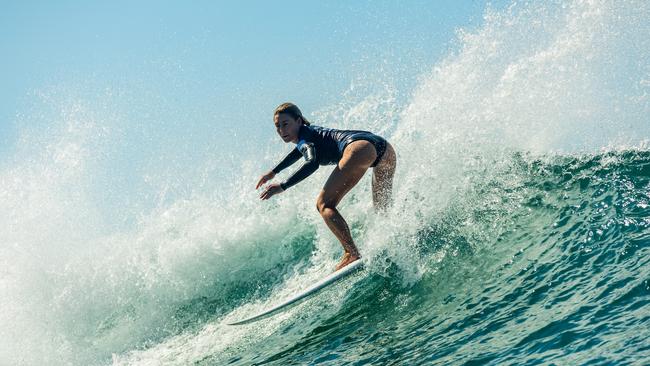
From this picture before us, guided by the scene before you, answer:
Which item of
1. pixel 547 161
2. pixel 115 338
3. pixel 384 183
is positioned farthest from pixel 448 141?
pixel 115 338

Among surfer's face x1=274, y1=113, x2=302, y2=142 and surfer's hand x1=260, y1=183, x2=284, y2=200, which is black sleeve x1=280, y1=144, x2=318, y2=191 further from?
surfer's face x1=274, y1=113, x2=302, y2=142

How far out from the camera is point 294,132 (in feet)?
23.0

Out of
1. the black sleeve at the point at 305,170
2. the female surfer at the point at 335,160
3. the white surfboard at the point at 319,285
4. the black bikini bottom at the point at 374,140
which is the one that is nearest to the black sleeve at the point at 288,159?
the female surfer at the point at 335,160

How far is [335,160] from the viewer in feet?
23.5

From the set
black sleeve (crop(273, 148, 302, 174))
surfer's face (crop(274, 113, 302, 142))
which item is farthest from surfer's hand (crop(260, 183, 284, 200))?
black sleeve (crop(273, 148, 302, 174))

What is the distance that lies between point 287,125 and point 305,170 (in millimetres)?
632

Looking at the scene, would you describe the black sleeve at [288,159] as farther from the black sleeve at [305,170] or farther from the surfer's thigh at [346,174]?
the surfer's thigh at [346,174]

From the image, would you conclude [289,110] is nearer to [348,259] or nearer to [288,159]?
Result: [288,159]

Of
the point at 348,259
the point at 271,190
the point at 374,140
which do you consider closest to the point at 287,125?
the point at 271,190

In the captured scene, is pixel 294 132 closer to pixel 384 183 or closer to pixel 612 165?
pixel 384 183

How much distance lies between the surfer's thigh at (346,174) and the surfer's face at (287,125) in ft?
2.21

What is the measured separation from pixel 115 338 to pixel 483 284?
6161 mm

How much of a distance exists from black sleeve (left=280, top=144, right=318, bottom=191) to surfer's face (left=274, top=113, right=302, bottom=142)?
1.14 feet

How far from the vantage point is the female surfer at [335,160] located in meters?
6.71
